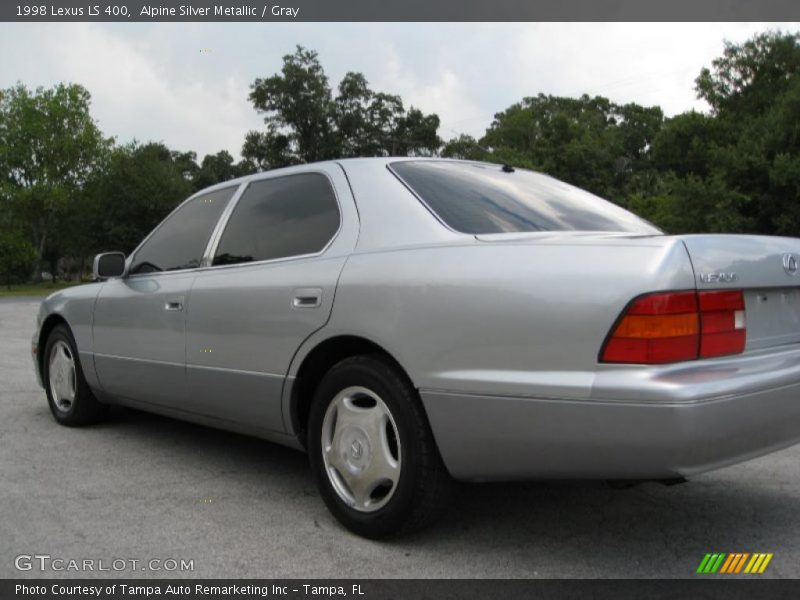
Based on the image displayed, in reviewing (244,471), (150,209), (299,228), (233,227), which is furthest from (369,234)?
(150,209)

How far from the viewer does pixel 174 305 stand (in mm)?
4105

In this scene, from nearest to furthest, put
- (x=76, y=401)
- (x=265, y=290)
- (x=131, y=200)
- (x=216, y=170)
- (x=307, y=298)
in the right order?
(x=307, y=298) < (x=265, y=290) < (x=76, y=401) < (x=131, y=200) < (x=216, y=170)

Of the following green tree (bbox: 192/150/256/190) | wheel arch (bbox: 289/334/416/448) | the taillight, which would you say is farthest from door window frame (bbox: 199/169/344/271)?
green tree (bbox: 192/150/256/190)

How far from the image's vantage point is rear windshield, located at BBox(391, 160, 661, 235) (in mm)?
3123

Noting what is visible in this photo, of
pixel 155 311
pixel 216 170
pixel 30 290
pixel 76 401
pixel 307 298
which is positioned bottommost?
pixel 30 290

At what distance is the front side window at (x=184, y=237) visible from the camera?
4.24m

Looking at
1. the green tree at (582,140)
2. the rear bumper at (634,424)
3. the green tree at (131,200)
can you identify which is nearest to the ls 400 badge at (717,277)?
the rear bumper at (634,424)

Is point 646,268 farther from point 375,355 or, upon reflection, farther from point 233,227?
point 233,227

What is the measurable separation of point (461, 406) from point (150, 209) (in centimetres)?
5267

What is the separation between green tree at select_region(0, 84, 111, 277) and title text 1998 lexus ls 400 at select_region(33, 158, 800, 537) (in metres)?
56.4

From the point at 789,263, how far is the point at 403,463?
1.60 meters

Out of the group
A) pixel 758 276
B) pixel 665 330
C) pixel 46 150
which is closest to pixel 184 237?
pixel 665 330

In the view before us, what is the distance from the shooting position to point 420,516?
2.86 m

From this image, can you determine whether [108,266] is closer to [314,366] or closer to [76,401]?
[76,401]
